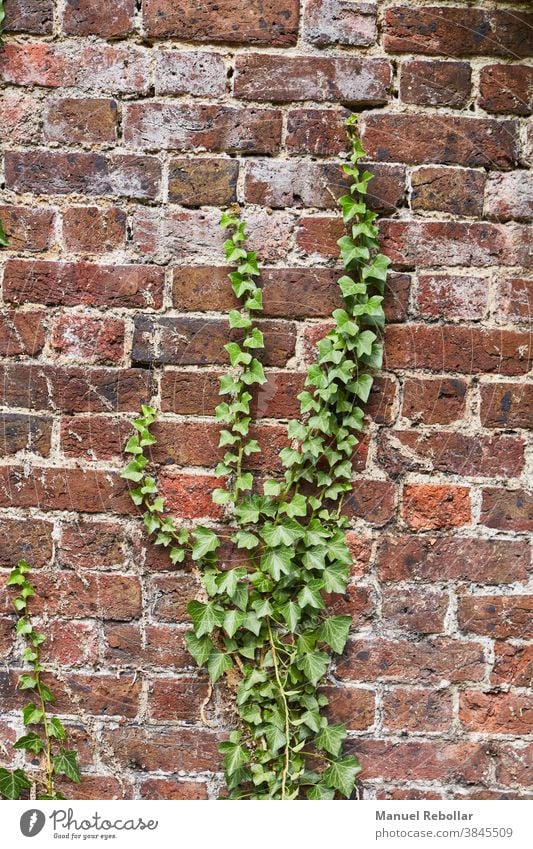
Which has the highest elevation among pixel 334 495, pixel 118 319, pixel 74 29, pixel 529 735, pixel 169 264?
pixel 74 29

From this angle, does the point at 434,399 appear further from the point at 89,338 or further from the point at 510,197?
the point at 89,338

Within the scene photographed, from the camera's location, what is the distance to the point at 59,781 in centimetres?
127

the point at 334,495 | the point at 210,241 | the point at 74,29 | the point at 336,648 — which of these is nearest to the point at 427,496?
the point at 334,495

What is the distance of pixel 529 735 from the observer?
48.9 inches

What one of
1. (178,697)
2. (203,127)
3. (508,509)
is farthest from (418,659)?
(203,127)

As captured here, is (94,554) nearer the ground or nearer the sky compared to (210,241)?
nearer the ground

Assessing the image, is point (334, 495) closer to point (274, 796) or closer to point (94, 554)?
point (94, 554)

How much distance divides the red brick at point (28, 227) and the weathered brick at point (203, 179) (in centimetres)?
24

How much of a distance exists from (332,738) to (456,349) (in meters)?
0.77

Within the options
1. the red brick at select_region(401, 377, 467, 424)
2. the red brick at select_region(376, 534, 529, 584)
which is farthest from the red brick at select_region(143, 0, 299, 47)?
the red brick at select_region(376, 534, 529, 584)

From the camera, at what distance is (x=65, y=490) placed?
1238 millimetres

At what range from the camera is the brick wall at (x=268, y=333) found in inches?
46.8

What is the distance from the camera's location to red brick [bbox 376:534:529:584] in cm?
123

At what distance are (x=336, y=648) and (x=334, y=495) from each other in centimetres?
28
